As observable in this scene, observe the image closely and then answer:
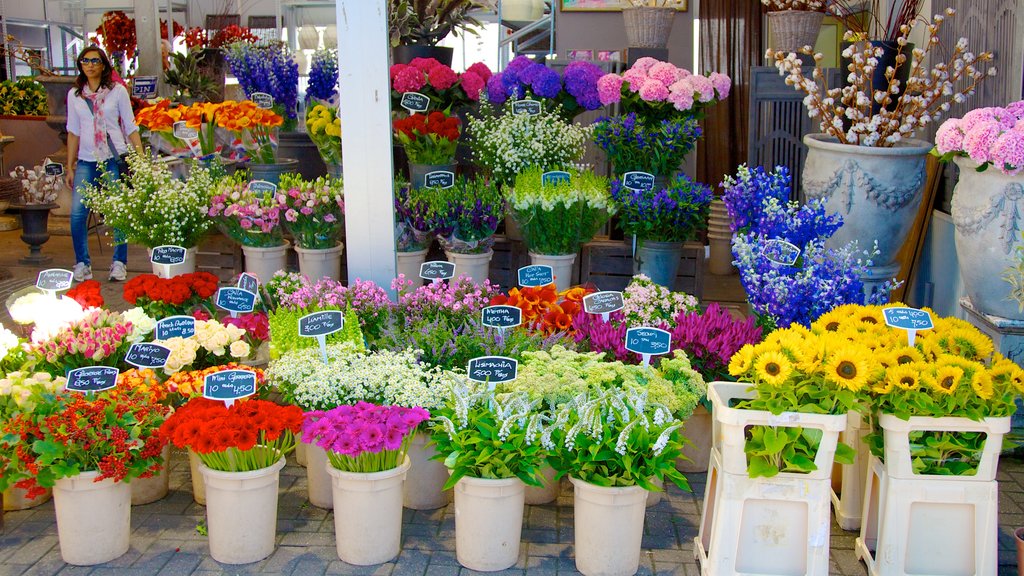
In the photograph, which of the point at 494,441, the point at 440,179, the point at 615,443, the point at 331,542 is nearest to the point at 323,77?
the point at 440,179

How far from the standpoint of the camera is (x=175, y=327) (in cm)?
364

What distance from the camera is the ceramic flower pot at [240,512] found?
9.95ft

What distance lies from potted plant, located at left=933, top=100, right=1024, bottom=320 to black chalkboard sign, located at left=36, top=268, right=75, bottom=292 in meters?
3.57

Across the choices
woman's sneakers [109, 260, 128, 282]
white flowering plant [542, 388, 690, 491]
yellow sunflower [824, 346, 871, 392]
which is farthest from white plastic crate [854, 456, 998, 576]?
woman's sneakers [109, 260, 128, 282]

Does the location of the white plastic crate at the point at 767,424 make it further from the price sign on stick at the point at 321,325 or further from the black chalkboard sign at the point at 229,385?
the black chalkboard sign at the point at 229,385

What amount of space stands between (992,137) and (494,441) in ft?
7.24

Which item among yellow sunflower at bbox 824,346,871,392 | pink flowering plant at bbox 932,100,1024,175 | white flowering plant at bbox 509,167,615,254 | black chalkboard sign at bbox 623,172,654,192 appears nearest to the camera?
yellow sunflower at bbox 824,346,871,392

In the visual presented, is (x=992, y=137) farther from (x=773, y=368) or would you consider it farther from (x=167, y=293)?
(x=167, y=293)

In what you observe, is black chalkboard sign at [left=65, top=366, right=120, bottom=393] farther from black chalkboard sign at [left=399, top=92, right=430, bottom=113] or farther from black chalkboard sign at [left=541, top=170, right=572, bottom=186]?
black chalkboard sign at [left=399, top=92, right=430, bottom=113]

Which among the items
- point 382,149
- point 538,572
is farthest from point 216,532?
point 382,149

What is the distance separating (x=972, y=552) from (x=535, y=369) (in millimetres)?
1448

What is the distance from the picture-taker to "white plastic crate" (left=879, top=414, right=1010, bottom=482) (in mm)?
2822

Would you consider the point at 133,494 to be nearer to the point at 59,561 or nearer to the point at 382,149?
the point at 59,561

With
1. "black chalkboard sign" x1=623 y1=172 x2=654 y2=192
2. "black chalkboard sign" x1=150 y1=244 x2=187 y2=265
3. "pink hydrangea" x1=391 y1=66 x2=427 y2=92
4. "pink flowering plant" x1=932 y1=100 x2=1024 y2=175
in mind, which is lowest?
"black chalkboard sign" x1=150 y1=244 x2=187 y2=265
